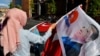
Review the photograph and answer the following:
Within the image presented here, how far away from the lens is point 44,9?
27234mm

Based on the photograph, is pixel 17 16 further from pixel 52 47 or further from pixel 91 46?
pixel 91 46

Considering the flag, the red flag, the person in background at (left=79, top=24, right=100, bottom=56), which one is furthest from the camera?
the red flag

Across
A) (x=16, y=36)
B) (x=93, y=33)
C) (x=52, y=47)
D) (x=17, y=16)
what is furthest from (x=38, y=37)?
(x=93, y=33)

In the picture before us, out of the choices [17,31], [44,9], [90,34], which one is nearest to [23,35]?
[17,31]

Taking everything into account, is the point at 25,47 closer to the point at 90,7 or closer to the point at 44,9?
the point at 90,7

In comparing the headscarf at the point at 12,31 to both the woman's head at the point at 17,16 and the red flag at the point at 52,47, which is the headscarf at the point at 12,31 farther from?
the red flag at the point at 52,47

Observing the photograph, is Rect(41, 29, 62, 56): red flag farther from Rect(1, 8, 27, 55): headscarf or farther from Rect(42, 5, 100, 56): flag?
Rect(1, 8, 27, 55): headscarf

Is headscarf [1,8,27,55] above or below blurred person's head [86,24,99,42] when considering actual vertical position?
below

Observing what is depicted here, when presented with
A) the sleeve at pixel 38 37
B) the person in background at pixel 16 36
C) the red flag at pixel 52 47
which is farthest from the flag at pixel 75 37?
the person in background at pixel 16 36

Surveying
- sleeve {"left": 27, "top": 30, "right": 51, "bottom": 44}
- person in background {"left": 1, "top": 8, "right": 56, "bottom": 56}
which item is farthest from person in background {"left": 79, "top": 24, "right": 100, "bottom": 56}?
person in background {"left": 1, "top": 8, "right": 56, "bottom": 56}

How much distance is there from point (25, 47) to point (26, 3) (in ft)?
70.8

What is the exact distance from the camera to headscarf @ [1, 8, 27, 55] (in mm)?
6500

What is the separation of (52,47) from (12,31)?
1143 mm

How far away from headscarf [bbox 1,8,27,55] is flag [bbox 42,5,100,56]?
0.89m
